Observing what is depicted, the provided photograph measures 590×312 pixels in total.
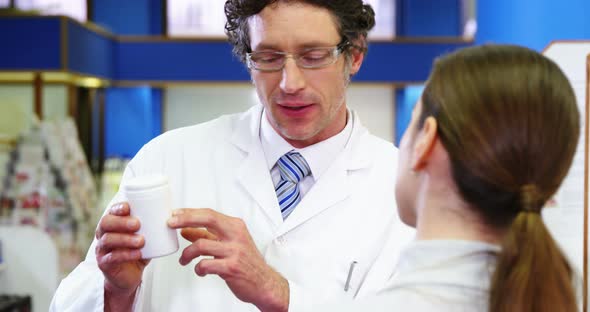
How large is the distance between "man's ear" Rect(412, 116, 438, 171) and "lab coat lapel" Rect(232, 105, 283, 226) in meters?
0.66

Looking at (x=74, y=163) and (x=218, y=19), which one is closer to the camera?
(x=74, y=163)

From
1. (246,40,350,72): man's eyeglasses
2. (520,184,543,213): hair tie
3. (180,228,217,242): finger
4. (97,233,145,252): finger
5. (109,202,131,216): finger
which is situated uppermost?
(246,40,350,72): man's eyeglasses

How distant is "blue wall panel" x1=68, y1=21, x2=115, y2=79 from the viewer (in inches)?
297

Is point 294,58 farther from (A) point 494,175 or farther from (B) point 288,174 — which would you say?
(A) point 494,175

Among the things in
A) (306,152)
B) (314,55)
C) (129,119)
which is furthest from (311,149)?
(129,119)

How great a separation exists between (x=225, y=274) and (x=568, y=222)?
1121mm

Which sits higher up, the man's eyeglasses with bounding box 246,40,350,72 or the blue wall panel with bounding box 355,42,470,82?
the man's eyeglasses with bounding box 246,40,350,72

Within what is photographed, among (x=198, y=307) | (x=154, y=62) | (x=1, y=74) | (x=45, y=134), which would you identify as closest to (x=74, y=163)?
(x=45, y=134)

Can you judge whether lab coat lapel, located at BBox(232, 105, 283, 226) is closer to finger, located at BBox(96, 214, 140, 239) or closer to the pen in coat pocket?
the pen in coat pocket

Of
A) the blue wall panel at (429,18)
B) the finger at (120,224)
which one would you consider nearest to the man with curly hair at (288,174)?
the finger at (120,224)

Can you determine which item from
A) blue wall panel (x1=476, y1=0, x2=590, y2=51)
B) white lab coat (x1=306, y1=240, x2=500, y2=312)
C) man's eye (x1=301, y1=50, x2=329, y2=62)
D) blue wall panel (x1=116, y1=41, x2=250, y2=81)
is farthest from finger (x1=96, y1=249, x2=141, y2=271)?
blue wall panel (x1=116, y1=41, x2=250, y2=81)

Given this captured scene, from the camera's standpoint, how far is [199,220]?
1159 mm

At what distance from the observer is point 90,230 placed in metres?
6.45

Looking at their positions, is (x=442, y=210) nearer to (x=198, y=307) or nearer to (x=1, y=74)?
(x=198, y=307)
